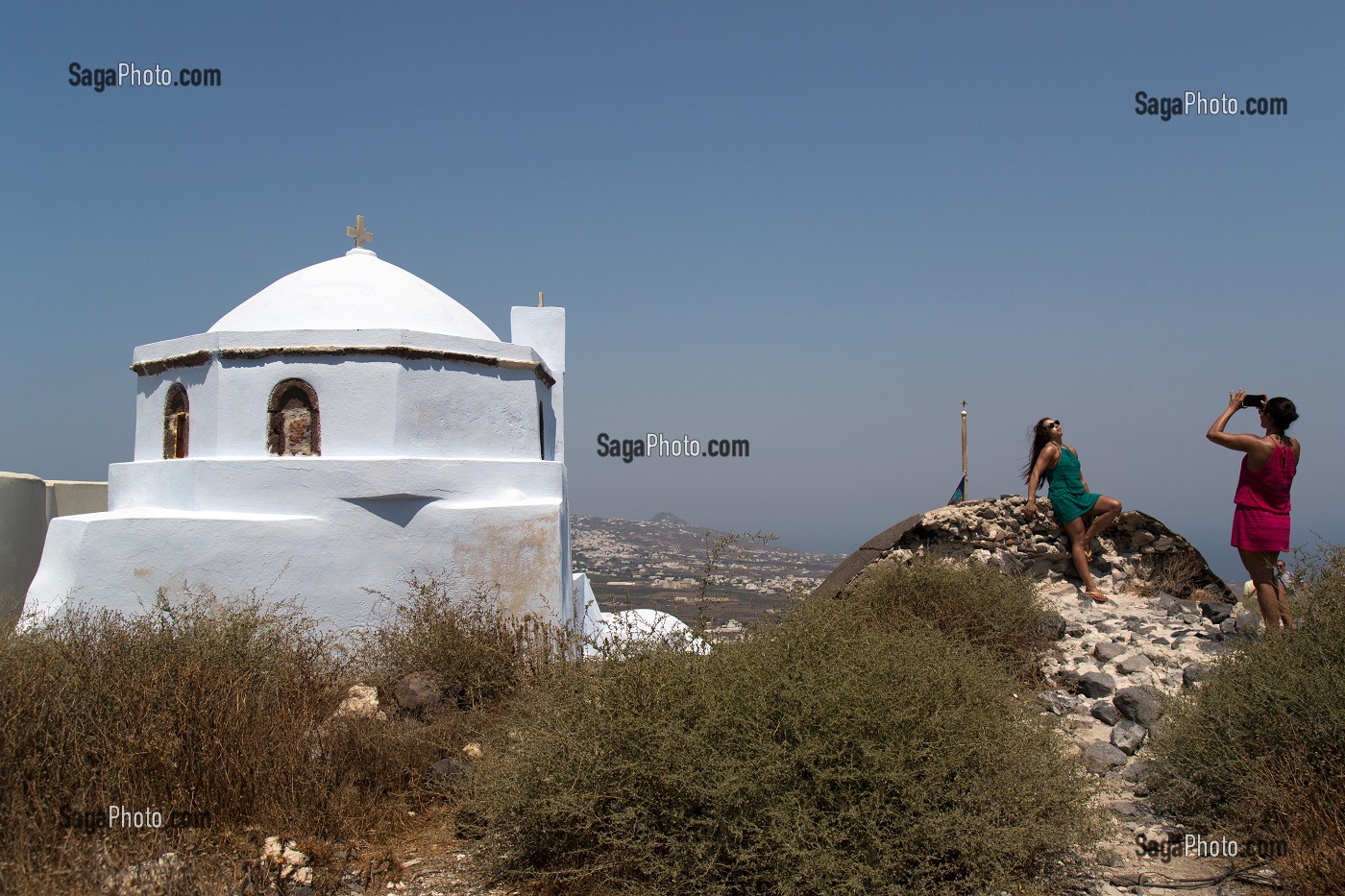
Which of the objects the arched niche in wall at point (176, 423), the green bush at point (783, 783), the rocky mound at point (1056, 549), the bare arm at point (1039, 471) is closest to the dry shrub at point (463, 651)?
the green bush at point (783, 783)

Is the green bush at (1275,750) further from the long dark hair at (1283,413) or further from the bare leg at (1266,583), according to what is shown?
the long dark hair at (1283,413)

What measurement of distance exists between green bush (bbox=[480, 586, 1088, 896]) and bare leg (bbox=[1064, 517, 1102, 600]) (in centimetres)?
468

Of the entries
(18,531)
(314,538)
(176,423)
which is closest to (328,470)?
(314,538)

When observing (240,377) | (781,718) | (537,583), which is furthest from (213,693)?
(240,377)

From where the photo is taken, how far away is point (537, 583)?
28.2 feet

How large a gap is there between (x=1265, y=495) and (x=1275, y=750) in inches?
106

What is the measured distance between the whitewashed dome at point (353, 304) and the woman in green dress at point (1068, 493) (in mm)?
5698

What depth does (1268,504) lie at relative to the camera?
618 cm

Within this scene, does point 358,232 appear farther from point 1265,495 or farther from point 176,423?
point 1265,495

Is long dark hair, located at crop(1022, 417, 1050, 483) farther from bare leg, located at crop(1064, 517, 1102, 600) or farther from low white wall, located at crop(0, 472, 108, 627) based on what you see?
low white wall, located at crop(0, 472, 108, 627)

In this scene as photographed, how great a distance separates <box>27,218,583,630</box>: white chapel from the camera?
7.93 m

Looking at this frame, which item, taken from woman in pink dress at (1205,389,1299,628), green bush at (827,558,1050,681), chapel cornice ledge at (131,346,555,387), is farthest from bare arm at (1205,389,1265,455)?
chapel cornice ledge at (131,346,555,387)

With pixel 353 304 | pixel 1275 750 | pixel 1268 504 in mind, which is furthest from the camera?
pixel 353 304

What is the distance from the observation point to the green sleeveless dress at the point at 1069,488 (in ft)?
27.9
